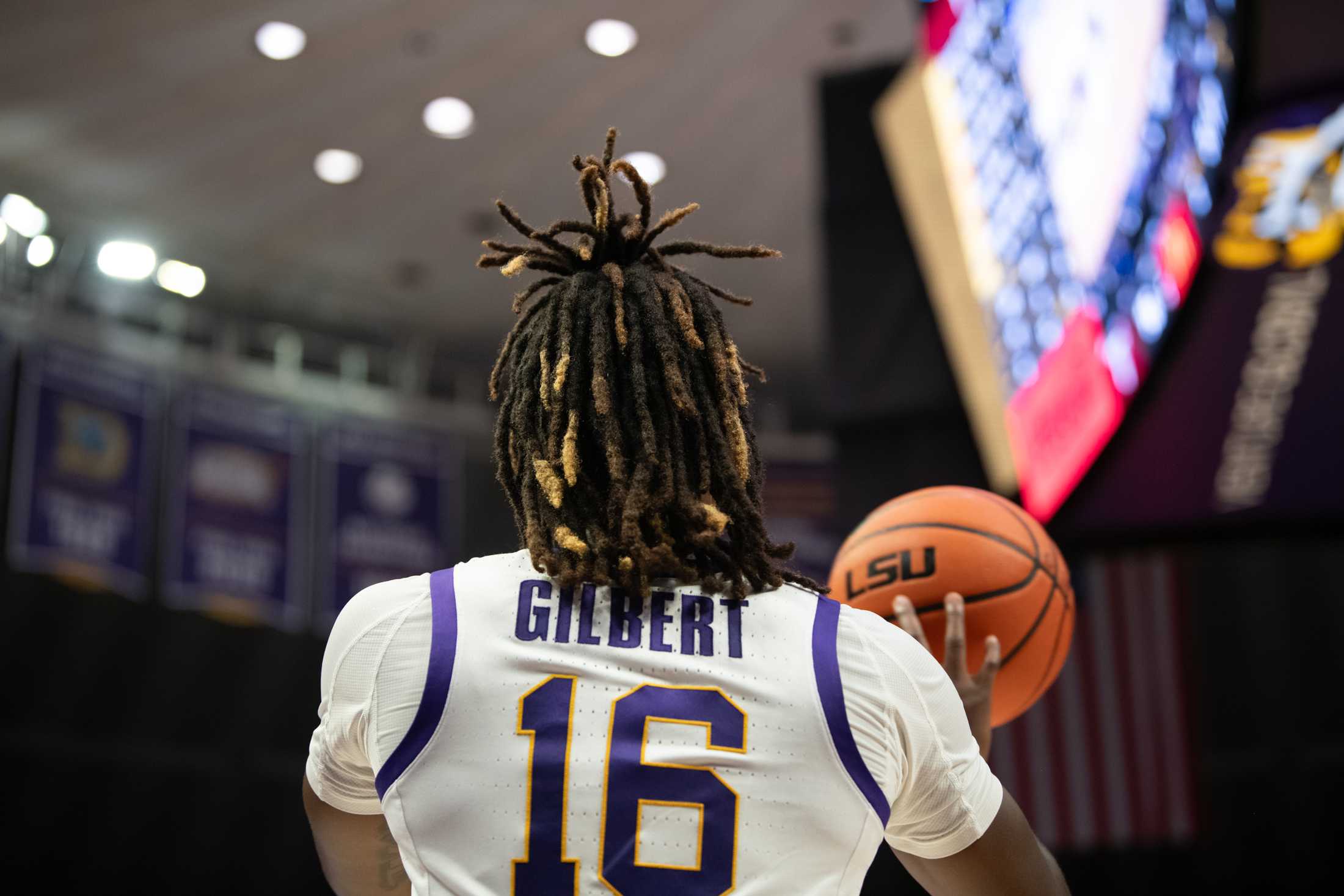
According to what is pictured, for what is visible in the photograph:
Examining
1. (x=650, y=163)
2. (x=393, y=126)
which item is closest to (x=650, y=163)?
(x=650, y=163)

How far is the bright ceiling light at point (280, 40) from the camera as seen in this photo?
7301 millimetres

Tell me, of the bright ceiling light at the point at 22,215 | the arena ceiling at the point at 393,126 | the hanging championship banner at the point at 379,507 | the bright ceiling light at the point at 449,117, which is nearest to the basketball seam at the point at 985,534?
the arena ceiling at the point at 393,126

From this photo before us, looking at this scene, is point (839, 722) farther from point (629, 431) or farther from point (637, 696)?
point (629, 431)

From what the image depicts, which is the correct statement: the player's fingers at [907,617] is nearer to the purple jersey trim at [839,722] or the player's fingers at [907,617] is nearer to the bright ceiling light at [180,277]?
the purple jersey trim at [839,722]

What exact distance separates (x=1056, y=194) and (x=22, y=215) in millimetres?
6900

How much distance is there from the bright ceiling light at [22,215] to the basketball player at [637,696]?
8.28 meters

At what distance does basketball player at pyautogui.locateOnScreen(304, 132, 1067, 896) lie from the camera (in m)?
1.36

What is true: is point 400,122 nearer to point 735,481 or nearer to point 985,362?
point 985,362

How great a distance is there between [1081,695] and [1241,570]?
8.93 feet

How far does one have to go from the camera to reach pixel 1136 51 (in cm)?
374

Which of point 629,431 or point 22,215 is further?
point 22,215

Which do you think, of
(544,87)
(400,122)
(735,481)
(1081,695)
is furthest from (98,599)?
(735,481)

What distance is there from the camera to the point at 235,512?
29.5ft

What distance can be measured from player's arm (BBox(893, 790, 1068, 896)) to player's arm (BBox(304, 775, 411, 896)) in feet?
1.86
